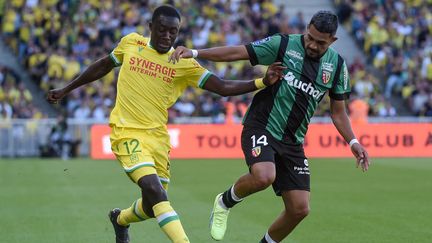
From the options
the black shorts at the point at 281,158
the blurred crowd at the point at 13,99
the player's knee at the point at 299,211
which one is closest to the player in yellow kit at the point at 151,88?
the black shorts at the point at 281,158

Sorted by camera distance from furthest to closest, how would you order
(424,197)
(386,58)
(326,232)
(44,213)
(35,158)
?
(386,58), (35,158), (424,197), (44,213), (326,232)

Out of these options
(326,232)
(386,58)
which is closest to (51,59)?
(386,58)

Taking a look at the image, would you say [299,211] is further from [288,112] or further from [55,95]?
[55,95]

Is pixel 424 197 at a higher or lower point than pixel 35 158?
higher

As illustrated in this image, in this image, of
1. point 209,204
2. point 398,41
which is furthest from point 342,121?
point 398,41

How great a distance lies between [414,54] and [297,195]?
28152 mm

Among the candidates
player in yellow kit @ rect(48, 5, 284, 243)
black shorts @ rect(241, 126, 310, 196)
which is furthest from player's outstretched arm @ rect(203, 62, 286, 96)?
black shorts @ rect(241, 126, 310, 196)

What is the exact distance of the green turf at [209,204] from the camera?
11.3 meters

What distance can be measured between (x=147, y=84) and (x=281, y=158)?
148cm

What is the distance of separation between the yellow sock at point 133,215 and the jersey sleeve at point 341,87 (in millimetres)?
2220

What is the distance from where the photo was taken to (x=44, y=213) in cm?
1367

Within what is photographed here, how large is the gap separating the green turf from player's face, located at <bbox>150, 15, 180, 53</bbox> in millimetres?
2788

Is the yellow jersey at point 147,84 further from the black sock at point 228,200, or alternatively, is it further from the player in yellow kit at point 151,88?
the black sock at point 228,200

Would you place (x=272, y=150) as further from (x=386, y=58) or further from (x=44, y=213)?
(x=386, y=58)
